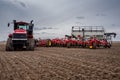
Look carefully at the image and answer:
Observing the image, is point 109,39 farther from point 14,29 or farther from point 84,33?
point 14,29

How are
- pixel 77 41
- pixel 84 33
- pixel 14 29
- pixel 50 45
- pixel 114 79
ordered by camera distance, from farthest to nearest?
1. pixel 50 45
2. pixel 84 33
3. pixel 77 41
4. pixel 14 29
5. pixel 114 79

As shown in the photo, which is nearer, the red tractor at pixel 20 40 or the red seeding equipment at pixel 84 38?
the red tractor at pixel 20 40

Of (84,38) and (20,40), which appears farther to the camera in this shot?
(84,38)

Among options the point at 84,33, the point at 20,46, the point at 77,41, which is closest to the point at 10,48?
the point at 20,46

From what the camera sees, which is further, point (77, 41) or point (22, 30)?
point (77, 41)

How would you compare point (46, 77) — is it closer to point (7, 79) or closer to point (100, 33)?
point (7, 79)

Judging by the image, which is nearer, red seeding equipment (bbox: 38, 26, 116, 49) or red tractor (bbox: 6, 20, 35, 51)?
red tractor (bbox: 6, 20, 35, 51)

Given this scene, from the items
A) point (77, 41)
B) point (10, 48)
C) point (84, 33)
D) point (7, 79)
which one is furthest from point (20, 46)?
point (7, 79)

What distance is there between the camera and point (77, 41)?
106 feet

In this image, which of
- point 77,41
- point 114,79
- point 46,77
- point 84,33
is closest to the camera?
point 114,79

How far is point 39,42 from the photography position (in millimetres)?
39969

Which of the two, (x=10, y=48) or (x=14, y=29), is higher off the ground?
(x=14, y=29)

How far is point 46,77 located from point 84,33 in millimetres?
27981

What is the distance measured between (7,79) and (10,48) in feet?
A: 51.6
